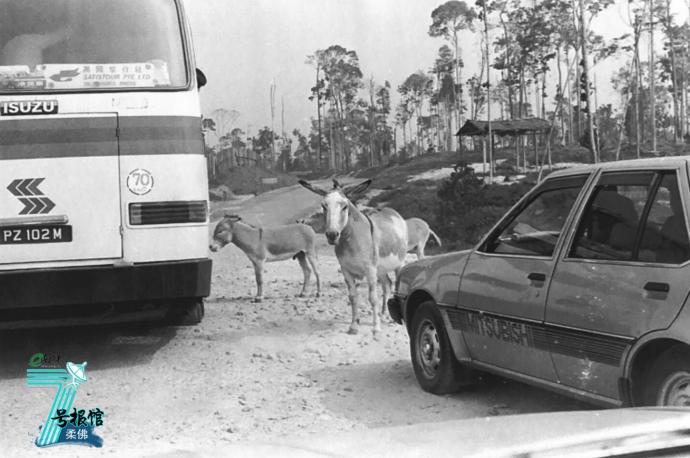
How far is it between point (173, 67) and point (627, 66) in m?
24.7

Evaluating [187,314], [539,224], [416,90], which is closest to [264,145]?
[416,90]

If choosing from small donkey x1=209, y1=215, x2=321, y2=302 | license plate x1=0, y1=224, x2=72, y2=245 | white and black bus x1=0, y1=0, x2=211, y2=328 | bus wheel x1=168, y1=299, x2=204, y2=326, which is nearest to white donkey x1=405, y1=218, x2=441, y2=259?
small donkey x1=209, y1=215, x2=321, y2=302

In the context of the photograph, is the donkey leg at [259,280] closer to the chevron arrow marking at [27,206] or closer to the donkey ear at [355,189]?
the donkey ear at [355,189]

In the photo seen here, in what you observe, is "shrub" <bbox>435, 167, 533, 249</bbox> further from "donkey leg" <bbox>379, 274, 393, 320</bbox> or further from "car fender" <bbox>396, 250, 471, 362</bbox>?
"car fender" <bbox>396, 250, 471, 362</bbox>

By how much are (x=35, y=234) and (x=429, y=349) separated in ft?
10.2

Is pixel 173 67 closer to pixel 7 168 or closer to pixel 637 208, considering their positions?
pixel 7 168

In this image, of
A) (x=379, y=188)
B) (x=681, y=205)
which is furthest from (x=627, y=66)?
(x=681, y=205)

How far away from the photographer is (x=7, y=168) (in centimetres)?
611

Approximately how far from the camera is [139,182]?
6.35 metres

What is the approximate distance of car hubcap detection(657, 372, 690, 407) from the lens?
360 cm

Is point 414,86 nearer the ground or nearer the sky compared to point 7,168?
nearer the sky

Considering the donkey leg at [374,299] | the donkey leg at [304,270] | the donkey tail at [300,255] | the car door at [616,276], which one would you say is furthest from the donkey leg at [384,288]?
the car door at [616,276]

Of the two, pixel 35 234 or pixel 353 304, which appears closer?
pixel 35 234

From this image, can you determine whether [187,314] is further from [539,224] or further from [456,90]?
[456,90]
